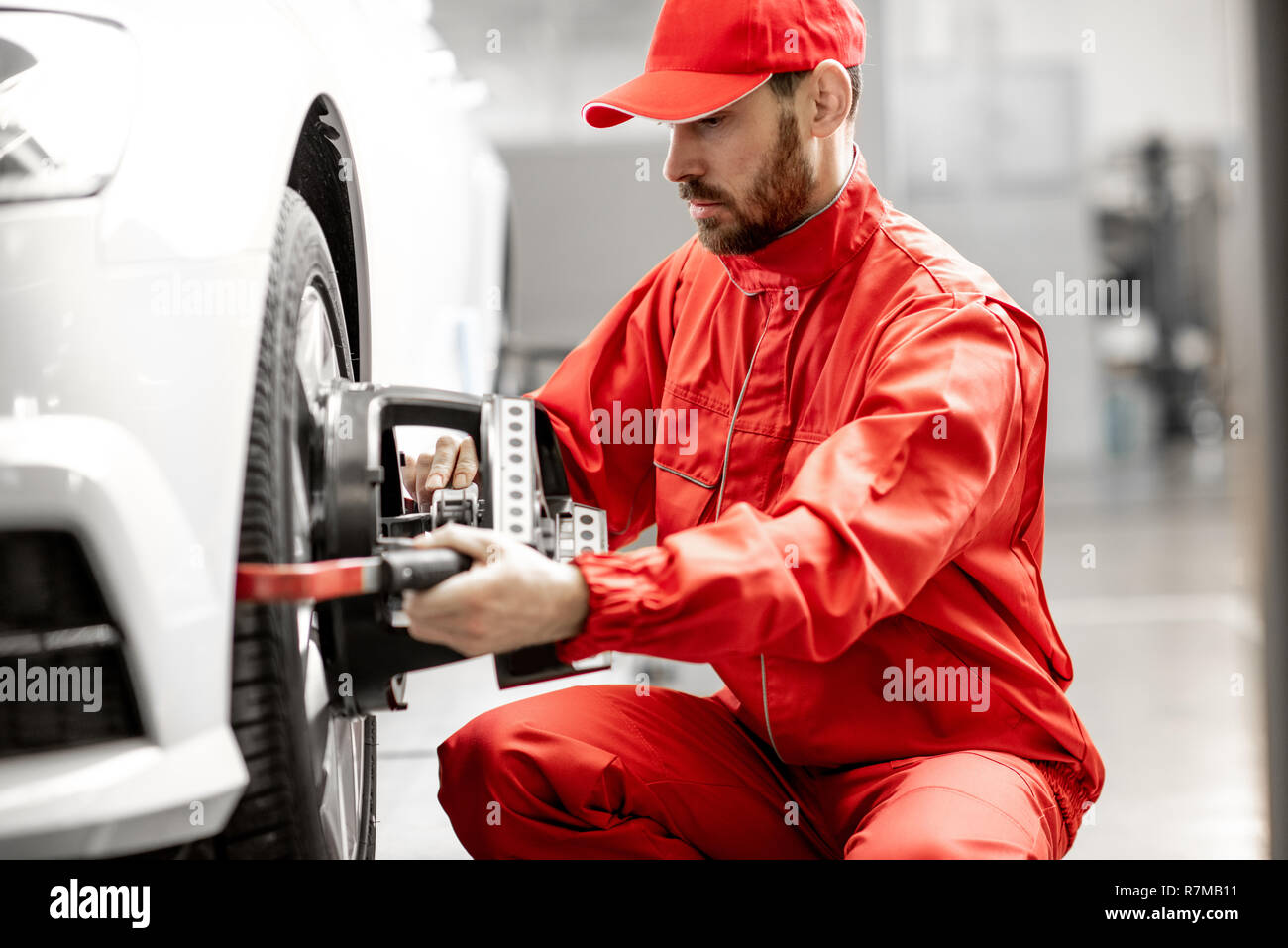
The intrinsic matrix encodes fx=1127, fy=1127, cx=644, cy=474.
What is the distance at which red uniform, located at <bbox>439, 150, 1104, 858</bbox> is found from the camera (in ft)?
3.34

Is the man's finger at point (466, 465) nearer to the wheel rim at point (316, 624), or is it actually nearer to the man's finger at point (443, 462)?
the man's finger at point (443, 462)

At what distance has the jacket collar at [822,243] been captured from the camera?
4.34 ft

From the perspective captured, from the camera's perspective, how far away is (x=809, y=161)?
132 cm

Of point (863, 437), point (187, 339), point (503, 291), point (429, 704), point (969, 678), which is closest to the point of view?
point (187, 339)

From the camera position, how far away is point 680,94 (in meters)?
1.25

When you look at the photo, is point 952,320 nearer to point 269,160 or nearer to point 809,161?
point 809,161

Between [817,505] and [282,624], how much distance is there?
490mm

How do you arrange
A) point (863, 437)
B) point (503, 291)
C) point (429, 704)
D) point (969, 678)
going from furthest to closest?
1. point (503, 291)
2. point (429, 704)
3. point (969, 678)
4. point (863, 437)

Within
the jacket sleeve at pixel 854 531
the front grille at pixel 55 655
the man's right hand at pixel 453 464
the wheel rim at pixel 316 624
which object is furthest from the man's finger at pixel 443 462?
the front grille at pixel 55 655

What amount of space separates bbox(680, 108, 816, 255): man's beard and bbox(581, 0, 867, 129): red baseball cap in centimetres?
7

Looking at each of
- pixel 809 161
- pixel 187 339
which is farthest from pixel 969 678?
pixel 187 339

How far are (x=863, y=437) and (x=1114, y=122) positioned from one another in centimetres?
624

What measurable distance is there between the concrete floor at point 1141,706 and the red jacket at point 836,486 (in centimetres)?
43

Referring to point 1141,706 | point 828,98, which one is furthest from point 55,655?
point 1141,706
